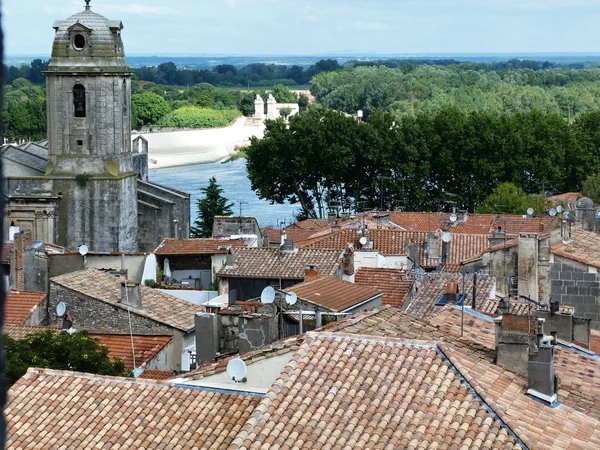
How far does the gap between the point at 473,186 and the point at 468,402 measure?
43.5 m

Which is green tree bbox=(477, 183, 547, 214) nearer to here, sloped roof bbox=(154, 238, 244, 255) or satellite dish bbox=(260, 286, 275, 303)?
sloped roof bbox=(154, 238, 244, 255)

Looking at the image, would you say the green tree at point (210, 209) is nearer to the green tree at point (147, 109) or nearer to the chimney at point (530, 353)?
the chimney at point (530, 353)

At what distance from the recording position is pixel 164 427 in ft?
26.6

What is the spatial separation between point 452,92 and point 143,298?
9998 cm

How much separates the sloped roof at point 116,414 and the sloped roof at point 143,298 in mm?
7396

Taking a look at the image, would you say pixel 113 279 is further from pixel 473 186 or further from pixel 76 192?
pixel 473 186

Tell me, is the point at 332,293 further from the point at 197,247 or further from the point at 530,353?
the point at 197,247

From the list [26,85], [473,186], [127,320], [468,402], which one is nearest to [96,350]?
[127,320]

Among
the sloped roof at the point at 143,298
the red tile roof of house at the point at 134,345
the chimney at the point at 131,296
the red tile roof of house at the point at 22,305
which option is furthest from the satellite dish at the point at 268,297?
the red tile roof of house at the point at 22,305

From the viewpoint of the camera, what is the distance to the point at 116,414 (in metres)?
8.45

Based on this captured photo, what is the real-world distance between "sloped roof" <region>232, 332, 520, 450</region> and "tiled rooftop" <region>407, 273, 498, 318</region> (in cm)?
726

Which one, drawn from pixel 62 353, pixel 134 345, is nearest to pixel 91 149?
pixel 134 345

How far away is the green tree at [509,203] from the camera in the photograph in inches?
1645

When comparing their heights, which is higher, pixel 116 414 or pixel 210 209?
pixel 116 414
